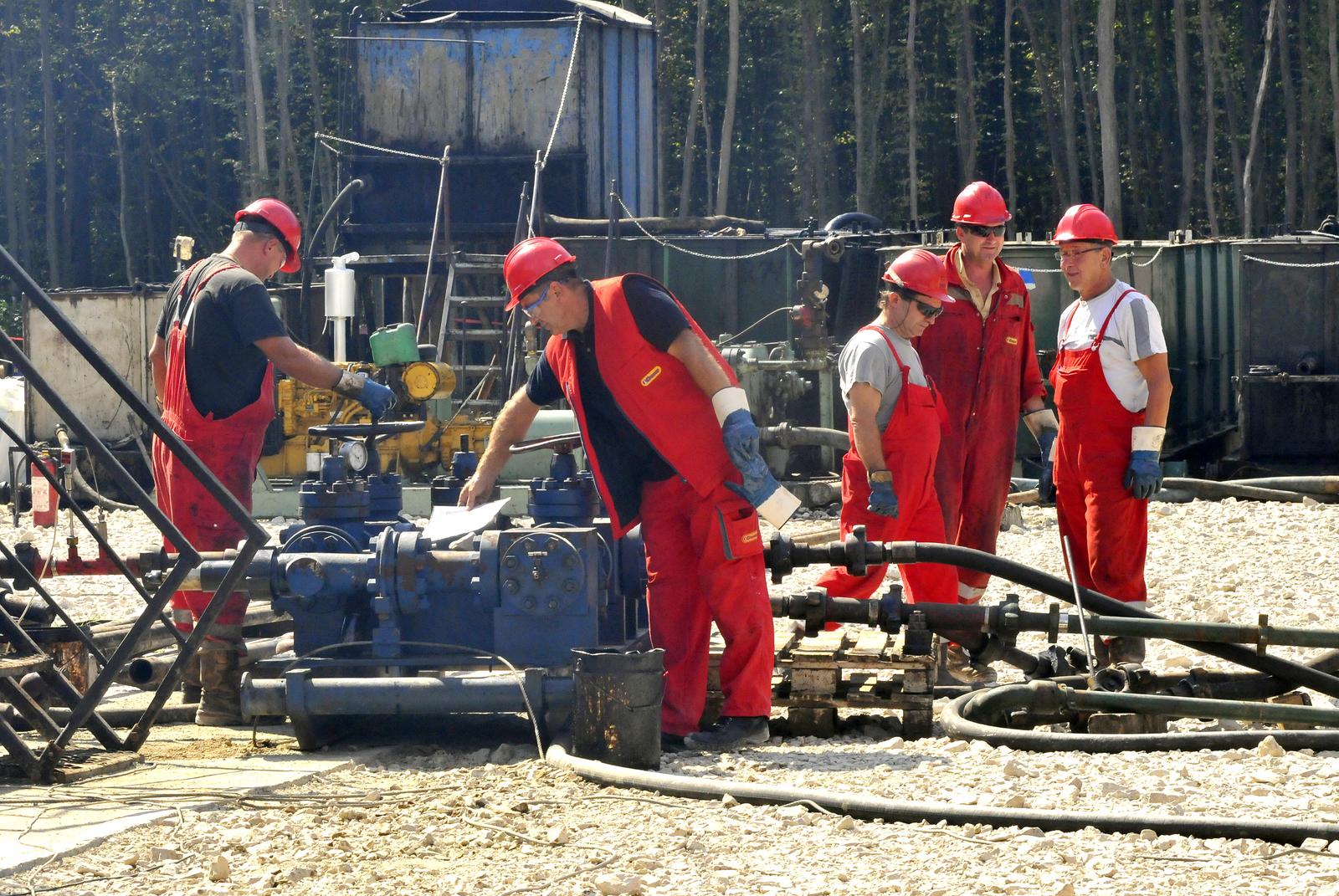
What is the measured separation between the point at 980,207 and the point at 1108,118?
26294 millimetres

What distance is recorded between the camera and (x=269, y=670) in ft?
20.4

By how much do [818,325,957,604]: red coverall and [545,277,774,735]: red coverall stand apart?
45.6 inches

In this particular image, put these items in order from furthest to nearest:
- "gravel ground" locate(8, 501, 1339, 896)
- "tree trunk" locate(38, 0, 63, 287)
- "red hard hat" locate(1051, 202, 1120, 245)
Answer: "tree trunk" locate(38, 0, 63, 287)
"red hard hat" locate(1051, 202, 1120, 245)
"gravel ground" locate(8, 501, 1339, 896)

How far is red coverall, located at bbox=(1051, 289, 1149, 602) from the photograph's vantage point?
7348mm

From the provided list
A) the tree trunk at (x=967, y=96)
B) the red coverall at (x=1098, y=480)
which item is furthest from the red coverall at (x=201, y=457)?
the tree trunk at (x=967, y=96)

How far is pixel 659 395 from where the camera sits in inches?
236

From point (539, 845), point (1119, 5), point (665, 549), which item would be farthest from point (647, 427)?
point (1119, 5)

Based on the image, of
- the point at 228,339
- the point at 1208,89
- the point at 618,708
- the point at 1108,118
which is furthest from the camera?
the point at 1208,89

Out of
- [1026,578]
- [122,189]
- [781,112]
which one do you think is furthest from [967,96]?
[1026,578]

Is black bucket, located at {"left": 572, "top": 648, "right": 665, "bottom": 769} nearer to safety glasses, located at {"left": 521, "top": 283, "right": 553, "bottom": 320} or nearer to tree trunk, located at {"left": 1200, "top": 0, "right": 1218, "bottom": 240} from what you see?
safety glasses, located at {"left": 521, "top": 283, "right": 553, "bottom": 320}

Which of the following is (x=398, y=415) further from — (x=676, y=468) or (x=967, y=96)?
(x=967, y=96)

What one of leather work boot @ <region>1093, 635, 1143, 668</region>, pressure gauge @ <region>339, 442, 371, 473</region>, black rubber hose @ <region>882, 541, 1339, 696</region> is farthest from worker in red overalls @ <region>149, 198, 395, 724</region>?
leather work boot @ <region>1093, 635, 1143, 668</region>

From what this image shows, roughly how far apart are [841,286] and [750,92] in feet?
104

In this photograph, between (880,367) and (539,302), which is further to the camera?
(880,367)
